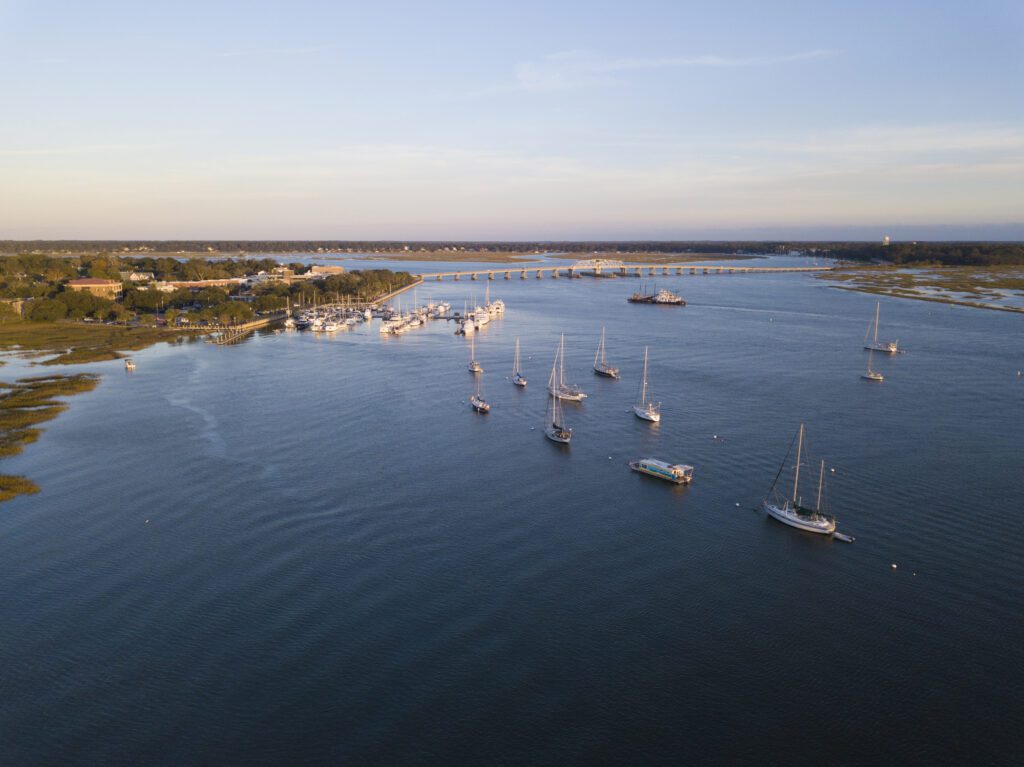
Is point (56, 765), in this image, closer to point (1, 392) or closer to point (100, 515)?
point (100, 515)

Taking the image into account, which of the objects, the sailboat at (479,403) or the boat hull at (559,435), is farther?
the sailboat at (479,403)

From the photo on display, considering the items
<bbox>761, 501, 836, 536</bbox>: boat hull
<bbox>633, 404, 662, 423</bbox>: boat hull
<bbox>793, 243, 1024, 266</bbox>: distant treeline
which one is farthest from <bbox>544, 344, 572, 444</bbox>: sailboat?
<bbox>793, 243, 1024, 266</bbox>: distant treeline

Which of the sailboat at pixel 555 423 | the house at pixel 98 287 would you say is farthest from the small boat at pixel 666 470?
the house at pixel 98 287

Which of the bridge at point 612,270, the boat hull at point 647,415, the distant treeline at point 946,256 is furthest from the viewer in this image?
the bridge at point 612,270

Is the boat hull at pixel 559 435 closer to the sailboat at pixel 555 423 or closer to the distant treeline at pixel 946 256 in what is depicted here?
the sailboat at pixel 555 423

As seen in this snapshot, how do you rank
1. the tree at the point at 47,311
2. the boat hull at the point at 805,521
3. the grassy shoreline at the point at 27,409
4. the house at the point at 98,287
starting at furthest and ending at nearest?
the house at the point at 98,287
the tree at the point at 47,311
the grassy shoreline at the point at 27,409
the boat hull at the point at 805,521

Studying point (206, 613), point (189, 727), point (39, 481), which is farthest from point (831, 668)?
point (39, 481)
